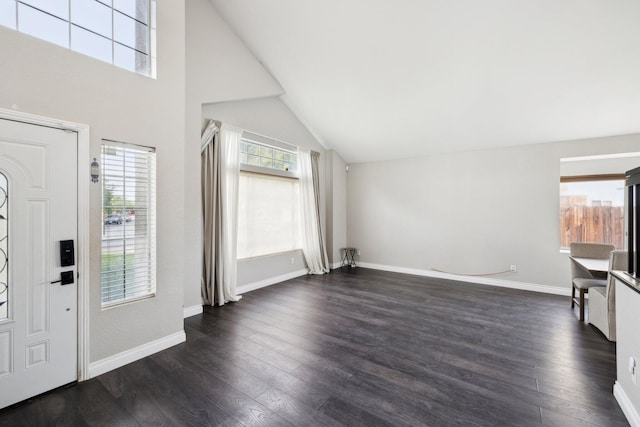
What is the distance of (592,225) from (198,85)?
6635 millimetres

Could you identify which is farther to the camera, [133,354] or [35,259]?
[133,354]

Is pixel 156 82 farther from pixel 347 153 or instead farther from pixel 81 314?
pixel 347 153

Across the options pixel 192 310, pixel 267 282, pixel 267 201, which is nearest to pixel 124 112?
pixel 192 310

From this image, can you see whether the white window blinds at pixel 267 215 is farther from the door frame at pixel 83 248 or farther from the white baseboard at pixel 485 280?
the door frame at pixel 83 248

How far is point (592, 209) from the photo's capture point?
4.56 meters

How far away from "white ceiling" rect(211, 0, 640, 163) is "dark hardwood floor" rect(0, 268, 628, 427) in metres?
2.90

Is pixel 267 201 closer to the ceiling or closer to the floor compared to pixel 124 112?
closer to the floor

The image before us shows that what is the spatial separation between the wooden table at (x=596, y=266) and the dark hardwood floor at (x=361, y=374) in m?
0.68

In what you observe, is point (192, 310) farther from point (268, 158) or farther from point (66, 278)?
point (268, 158)

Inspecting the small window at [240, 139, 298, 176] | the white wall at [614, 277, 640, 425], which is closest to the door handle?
the small window at [240, 139, 298, 176]

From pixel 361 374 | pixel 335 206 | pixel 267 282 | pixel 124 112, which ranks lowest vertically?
pixel 361 374

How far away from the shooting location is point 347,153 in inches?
252

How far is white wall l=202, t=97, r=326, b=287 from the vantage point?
14.0 ft

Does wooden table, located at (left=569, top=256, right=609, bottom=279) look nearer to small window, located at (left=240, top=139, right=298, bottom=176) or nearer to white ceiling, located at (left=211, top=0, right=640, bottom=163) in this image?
white ceiling, located at (left=211, top=0, right=640, bottom=163)
